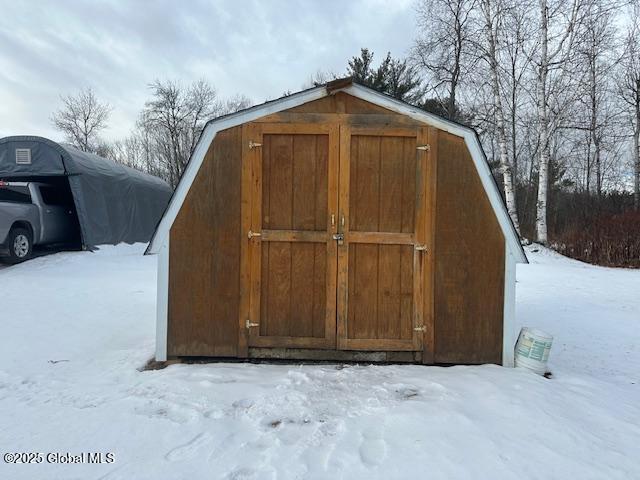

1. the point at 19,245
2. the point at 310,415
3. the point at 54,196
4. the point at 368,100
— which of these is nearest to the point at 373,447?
the point at 310,415

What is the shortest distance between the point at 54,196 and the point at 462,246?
11.4m

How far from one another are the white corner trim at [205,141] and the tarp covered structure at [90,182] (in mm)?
8258

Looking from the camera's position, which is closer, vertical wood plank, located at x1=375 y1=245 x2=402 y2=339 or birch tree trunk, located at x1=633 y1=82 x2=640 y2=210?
vertical wood plank, located at x1=375 y1=245 x2=402 y2=339

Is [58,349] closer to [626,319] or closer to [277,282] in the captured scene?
[277,282]

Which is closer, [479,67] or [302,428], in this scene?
[302,428]

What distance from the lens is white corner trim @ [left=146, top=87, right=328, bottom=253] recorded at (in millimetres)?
3773

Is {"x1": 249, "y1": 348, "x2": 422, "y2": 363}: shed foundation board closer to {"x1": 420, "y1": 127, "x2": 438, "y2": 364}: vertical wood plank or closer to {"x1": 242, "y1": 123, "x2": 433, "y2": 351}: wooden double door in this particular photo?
{"x1": 242, "y1": 123, "x2": 433, "y2": 351}: wooden double door

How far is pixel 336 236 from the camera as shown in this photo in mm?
3785

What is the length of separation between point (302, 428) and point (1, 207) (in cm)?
906

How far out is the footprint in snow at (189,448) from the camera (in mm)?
2346

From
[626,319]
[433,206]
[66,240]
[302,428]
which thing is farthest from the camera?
[66,240]

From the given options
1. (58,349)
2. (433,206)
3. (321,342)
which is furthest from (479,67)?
(58,349)

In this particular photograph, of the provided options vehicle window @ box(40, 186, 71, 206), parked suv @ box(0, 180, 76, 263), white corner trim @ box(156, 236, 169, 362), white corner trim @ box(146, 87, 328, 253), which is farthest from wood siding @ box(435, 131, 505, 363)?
vehicle window @ box(40, 186, 71, 206)

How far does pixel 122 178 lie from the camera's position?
1270 cm
